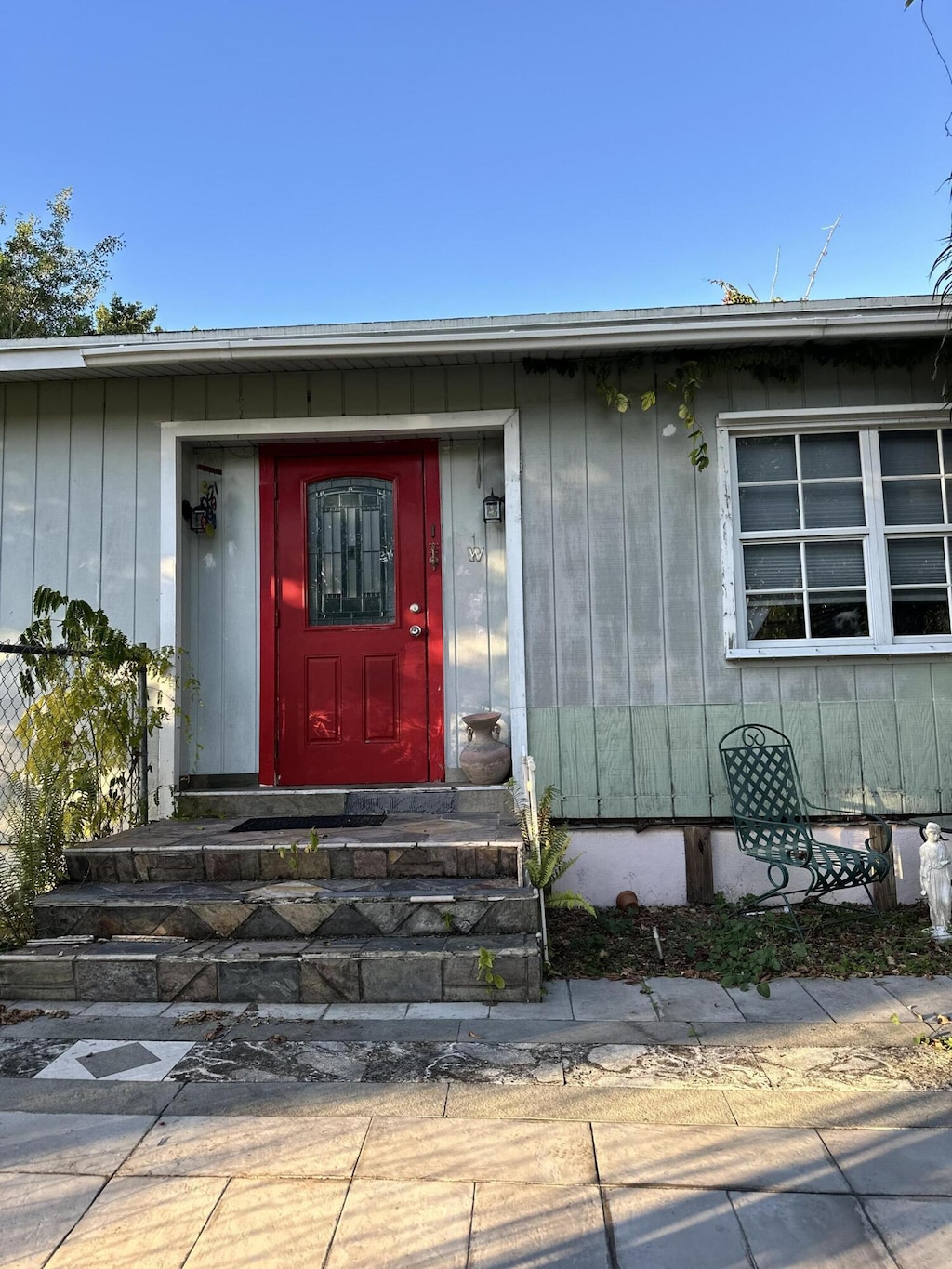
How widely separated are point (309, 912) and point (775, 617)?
3014 mm

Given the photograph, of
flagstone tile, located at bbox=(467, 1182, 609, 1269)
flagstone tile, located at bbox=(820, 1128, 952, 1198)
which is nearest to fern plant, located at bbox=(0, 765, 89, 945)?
flagstone tile, located at bbox=(467, 1182, 609, 1269)

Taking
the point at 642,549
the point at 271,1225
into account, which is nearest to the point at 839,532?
the point at 642,549

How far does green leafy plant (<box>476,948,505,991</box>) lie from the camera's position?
324 cm

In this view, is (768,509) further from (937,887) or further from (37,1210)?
(37,1210)

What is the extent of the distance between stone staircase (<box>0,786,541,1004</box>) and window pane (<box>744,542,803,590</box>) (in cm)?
200

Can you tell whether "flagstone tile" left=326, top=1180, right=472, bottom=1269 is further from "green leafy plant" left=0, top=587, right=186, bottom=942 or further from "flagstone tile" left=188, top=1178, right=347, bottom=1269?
"green leafy plant" left=0, top=587, right=186, bottom=942

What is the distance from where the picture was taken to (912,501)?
4.80 metres

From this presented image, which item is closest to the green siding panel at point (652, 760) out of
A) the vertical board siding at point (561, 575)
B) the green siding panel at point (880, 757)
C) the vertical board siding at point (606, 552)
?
the vertical board siding at point (561, 575)

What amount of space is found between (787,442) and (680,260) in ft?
22.7

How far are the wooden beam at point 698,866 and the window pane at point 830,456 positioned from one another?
2167 millimetres

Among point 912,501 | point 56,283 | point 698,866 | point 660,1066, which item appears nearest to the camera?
point 660,1066

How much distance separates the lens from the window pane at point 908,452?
15.9 ft

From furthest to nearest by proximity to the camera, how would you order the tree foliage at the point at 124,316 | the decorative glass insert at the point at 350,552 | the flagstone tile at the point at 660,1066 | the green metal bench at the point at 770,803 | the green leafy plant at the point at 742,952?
the tree foliage at the point at 124,316 → the decorative glass insert at the point at 350,552 → the green metal bench at the point at 770,803 → the green leafy plant at the point at 742,952 → the flagstone tile at the point at 660,1066

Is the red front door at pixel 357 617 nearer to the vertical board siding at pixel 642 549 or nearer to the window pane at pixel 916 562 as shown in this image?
the vertical board siding at pixel 642 549
